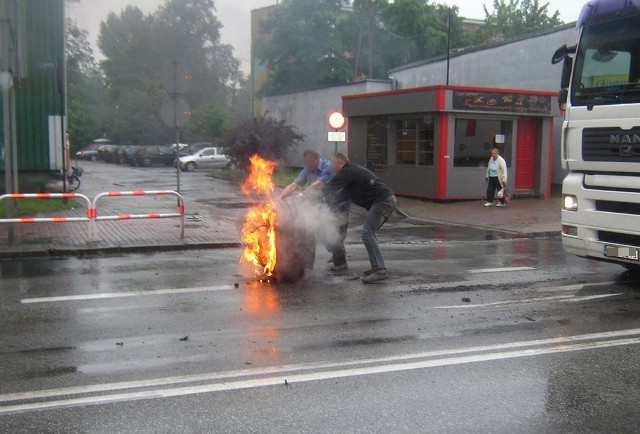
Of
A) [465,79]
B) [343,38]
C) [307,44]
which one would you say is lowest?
[465,79]

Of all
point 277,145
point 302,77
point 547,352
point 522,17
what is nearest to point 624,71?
point 547,352

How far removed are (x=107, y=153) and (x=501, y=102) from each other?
3778cm

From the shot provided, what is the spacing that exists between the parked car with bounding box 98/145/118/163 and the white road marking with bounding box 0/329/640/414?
151 ft

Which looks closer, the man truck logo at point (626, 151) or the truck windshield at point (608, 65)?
the man truck logo at point (626, 151)

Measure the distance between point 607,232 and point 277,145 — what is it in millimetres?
22986

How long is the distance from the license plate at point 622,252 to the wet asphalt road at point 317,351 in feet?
1.68

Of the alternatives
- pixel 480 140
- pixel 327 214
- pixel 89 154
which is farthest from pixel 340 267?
pixel 89 154

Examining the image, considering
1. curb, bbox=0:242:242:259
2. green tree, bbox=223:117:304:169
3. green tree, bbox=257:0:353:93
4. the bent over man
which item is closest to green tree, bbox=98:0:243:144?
green tree, bbox=223:117:304:169

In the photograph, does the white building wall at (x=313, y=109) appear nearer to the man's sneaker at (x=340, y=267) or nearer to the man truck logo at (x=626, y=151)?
the man's sneaker at (x=340, y=267)

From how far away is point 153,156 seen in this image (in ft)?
148

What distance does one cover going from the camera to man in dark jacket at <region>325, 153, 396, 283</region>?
8.97 metres

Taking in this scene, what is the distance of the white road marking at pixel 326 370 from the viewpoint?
4.64 m

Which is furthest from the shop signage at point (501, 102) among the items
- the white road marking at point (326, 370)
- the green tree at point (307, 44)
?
the green tree at point (307, 44)

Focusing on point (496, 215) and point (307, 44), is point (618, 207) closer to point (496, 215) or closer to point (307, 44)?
point (496, 215)
